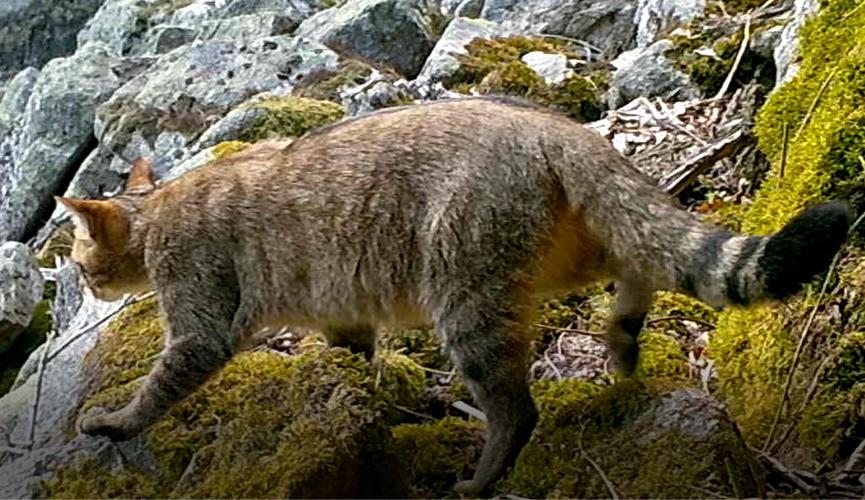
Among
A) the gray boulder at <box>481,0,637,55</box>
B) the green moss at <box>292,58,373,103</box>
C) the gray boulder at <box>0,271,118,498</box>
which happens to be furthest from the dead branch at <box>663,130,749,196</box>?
the gray boulder at <box>481,0,637,55</box>

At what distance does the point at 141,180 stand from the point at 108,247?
15.2 inches

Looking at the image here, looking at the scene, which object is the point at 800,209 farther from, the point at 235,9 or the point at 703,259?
the point at 235,9

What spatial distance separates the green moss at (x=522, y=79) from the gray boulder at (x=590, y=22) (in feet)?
1.64

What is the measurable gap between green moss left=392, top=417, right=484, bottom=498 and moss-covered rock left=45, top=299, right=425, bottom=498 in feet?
0.24

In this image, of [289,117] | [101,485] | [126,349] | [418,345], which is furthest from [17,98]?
[101,485]

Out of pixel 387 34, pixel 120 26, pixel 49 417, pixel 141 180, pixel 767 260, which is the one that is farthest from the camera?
pixel 120 26

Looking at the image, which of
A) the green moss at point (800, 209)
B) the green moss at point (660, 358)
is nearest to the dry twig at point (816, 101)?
the green moss at point (800, 209)

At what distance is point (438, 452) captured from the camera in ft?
12.3

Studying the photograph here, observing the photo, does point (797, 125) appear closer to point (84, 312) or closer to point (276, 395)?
point (276, 395)

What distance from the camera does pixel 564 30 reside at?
9.88 m

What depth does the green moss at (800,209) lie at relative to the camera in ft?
11.5

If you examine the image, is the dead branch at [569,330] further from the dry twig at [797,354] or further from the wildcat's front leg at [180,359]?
the wildcat's front leg at [180,359]

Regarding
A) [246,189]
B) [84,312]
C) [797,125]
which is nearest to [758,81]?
[797,125]

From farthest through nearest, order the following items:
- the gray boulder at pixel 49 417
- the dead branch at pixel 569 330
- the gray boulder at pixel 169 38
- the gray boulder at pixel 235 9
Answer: the gray boulder at pixel 235 9
the gray boulder at pixel 169 38
the dead branch at pixel 569 330
the gray boulder at pixel 49 417
